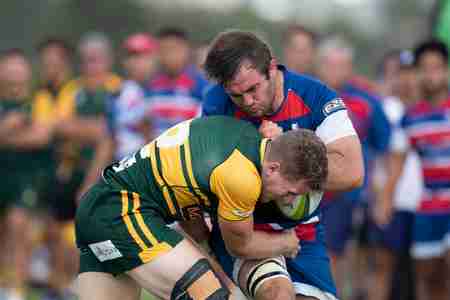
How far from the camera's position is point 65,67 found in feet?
40.3

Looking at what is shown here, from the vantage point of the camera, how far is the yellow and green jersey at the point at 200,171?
520 cm

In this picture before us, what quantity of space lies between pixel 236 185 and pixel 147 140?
5154 mm

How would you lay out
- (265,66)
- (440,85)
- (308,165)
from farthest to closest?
(440,85) → (265,66) → (308,165)

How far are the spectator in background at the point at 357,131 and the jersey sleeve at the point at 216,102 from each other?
357 centimetres

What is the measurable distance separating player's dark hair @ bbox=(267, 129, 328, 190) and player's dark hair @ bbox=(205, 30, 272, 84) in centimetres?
50

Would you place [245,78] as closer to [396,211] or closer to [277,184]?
[277,184]

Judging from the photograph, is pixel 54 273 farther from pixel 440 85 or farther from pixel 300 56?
pixel 440 85

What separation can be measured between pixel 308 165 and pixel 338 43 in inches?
230

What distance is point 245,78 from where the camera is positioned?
554 cm

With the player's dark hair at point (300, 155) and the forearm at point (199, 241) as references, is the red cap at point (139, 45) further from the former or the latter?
the player's dark hair at point (300, 155)

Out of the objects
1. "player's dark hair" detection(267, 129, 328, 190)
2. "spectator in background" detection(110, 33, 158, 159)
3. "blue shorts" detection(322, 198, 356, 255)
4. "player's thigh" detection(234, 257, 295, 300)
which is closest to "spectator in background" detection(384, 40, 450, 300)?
"blue shorts" detection(322, 198, 356, 255)

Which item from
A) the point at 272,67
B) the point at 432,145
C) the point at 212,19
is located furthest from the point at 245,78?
the point at 212,19

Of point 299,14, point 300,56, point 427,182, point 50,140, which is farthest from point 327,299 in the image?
point 299,14

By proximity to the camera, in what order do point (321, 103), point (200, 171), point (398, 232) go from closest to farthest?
point (200, 171)
point (321, 103)
point (398, 232)
